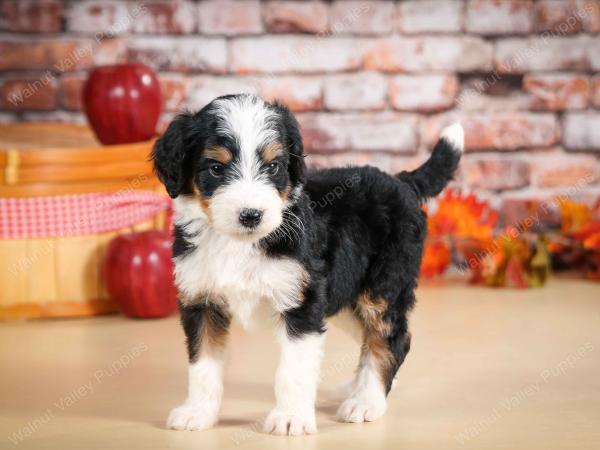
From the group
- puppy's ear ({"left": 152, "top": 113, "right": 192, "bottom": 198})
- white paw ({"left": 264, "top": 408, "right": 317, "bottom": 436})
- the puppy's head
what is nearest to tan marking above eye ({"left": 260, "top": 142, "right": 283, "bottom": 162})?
the puppy's head

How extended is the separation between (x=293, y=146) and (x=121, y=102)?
1.75m

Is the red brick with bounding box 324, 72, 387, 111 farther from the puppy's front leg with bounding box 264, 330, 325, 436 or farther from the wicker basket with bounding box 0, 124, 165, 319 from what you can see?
the puppy's front leg with bounding box 264, 330, 325, 436

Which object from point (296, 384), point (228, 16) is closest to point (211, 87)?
point (228, 16)

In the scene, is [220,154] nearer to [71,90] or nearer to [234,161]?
[234,161]

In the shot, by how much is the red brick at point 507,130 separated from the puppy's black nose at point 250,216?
2.59 metres

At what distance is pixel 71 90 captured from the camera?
15.6 feet

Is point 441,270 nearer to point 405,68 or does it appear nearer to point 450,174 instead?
point 405,68

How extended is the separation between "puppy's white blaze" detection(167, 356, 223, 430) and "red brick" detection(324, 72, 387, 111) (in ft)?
7.76

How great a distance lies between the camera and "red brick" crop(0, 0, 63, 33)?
4645 mm

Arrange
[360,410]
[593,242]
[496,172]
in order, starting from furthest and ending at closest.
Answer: [496,172], [593,242], [360,410]

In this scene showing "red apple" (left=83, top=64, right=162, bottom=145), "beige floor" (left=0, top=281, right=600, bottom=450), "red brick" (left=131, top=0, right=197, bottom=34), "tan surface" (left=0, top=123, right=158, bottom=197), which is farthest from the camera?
"red brick" (left=131, top=0, right=197, bottom=34)

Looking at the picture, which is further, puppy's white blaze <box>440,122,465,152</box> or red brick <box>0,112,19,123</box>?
red brick <box>0,112,19,123</box>

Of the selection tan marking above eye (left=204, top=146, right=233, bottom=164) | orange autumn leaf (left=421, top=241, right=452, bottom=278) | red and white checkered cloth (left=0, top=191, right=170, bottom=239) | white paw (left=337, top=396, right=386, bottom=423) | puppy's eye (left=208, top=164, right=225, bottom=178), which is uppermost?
tan marking above eye (left=204, top=146, right=233, bottom=164)

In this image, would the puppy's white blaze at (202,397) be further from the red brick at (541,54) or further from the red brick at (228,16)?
the red brick at (541,54)
